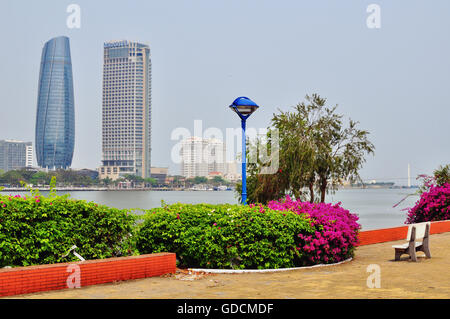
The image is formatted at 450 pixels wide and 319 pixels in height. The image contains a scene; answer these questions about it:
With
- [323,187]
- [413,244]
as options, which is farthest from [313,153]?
[413,244]

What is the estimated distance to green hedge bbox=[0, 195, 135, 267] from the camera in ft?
29.2

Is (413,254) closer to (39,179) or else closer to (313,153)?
(313,153)

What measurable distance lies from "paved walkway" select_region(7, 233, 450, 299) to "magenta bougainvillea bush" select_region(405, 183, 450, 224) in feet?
37.6

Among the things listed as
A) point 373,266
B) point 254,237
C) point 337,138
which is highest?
point 337,138

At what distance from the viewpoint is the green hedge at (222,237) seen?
10.6 metres

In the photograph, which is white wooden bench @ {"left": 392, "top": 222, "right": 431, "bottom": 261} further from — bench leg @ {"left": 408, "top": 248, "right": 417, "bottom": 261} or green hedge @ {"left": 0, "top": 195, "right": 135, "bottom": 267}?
green hedge @ {"left": 0, "top": 195, "right": 135, "bottom": 267}

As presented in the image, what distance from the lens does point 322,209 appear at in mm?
12461

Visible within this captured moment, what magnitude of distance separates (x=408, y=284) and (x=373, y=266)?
241cm

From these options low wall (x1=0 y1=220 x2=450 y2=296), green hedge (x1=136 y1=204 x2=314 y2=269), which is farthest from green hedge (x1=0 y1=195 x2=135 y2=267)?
low wall (x1=0 y1=220 x2=450 y2=296)
